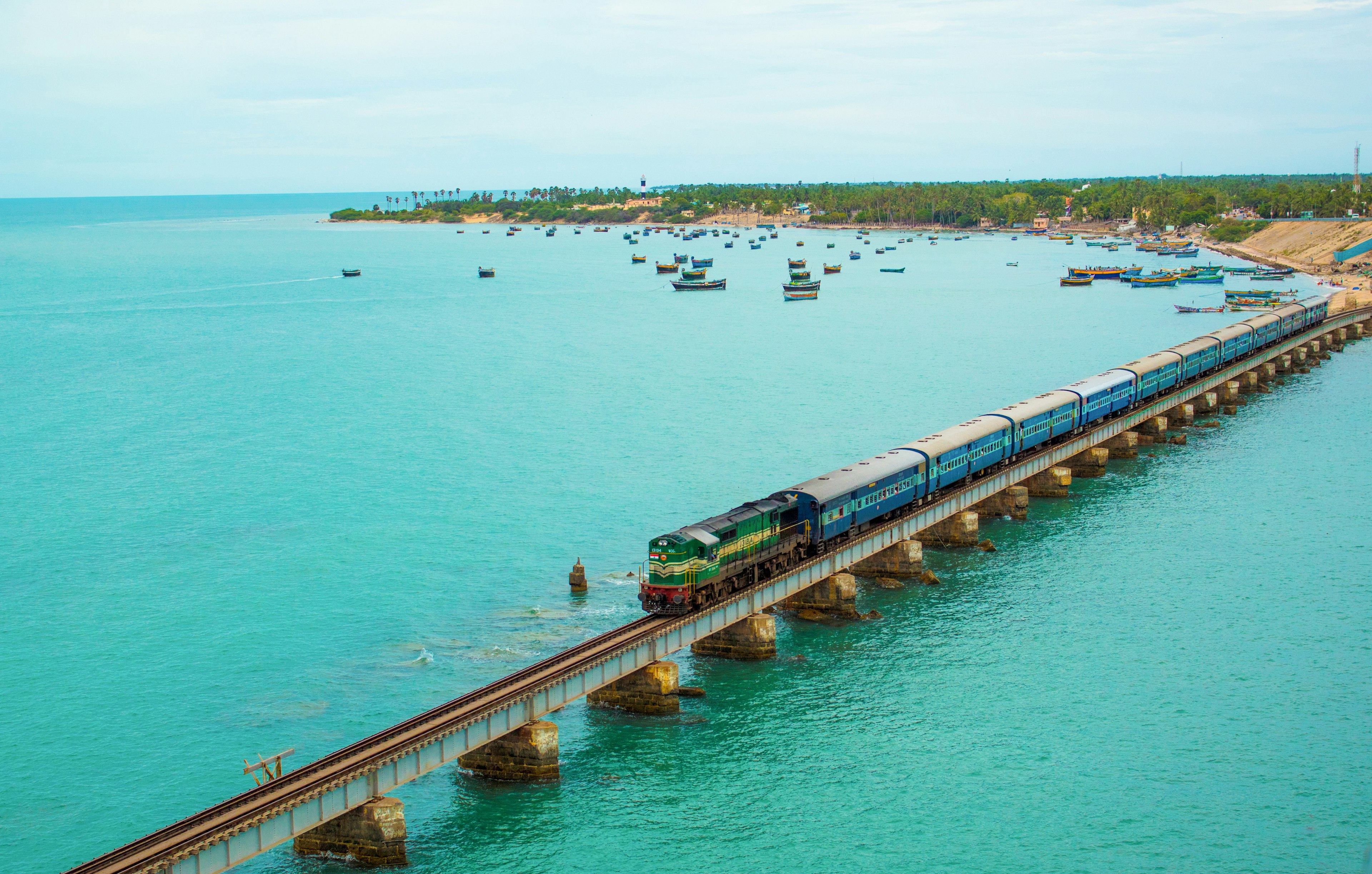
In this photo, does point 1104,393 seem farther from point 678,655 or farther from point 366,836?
point 366,836

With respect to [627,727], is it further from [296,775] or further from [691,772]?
[296,775]

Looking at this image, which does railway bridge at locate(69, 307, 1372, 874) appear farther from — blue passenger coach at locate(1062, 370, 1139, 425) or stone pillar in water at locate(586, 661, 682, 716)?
blue passenger coach at locate(1062, 370, 1139, 425)

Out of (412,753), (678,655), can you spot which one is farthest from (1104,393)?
(412,753)

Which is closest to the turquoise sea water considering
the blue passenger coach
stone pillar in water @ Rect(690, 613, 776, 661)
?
stone pillar in water @ Rect(690, 613, 776, 661)

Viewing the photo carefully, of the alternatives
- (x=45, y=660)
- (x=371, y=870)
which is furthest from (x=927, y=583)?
(x=45, y=660)

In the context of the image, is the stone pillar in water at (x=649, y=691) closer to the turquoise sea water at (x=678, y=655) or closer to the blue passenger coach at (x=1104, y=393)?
the turquoise sea water at (x=678, y=655)

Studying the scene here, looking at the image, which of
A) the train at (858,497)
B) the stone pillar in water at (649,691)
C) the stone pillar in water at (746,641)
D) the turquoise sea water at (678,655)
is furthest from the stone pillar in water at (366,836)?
the stone pillar in water at (746,641)
